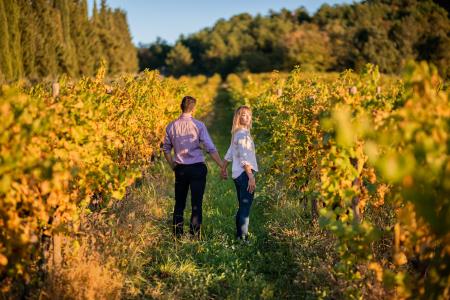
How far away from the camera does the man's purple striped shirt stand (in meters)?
4.98

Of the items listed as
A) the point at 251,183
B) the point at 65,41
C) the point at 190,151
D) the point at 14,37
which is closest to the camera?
the point at 251,183

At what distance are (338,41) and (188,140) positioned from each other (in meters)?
45.2

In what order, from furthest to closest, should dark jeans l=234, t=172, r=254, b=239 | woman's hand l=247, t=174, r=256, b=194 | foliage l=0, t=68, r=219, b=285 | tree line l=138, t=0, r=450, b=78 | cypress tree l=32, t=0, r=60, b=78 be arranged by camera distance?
tree line l=138, t=0, r=450, b=78 < cypress tree l=32, t=0, r=60, b=78 < dark jeans l=234, t=172, r=254, b=239 < woman's hand l=247, t=174, r=256, b=194 < foliage l=0, t=68, r=219, b=285

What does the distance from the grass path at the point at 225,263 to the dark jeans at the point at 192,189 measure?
167 mm

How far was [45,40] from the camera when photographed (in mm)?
28219

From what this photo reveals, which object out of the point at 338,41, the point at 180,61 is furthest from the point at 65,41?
the point at 180,61

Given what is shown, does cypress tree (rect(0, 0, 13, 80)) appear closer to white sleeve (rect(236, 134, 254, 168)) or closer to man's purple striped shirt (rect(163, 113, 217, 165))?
man's purple striped shirt (rect(163, 113, 217, 165))

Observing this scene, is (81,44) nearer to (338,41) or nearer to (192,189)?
(338,41)

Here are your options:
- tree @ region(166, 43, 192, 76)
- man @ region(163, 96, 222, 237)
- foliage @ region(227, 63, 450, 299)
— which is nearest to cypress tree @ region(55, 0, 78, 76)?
man @ region(163, 96, 222, 237)

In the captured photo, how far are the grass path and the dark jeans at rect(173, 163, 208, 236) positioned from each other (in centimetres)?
17

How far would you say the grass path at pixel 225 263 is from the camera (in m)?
3.96

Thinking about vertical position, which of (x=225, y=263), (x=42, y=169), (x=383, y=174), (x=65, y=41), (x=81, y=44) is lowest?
(x=225, y=263)

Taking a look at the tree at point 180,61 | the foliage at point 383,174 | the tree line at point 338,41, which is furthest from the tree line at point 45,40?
the tree at point 180,61

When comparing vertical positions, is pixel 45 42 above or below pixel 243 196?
above
